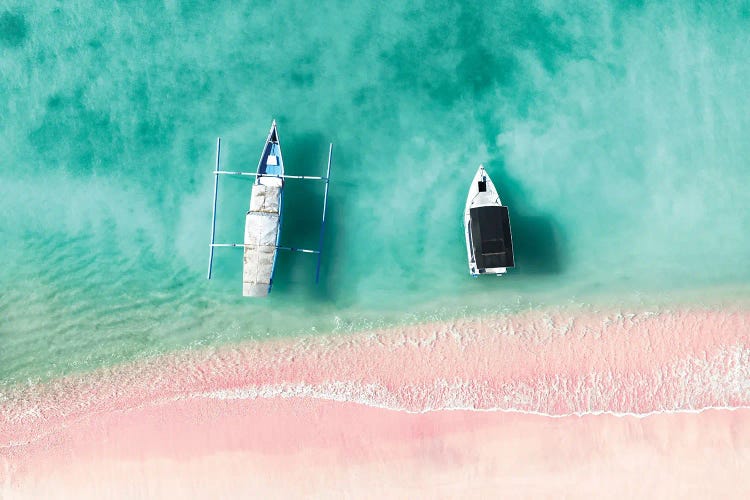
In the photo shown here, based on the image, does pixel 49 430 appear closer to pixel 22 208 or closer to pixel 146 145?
pixel 22 208

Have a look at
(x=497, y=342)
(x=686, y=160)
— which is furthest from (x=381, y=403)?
(x=686, y=160)

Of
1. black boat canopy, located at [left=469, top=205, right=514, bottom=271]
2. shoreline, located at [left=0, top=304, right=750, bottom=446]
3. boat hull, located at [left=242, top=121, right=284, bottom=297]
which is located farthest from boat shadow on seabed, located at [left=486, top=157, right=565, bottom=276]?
boat hull, located at [left=242, top=121, right=284, bottom=297]

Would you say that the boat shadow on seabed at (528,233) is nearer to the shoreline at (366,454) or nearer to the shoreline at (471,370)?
the shoreline at (471,370)

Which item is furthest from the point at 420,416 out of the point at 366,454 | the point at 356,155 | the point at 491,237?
the point at 356,155

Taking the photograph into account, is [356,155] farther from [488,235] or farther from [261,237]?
[488,235]

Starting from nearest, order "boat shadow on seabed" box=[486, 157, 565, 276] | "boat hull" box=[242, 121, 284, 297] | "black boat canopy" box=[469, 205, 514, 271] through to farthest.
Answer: "black boat canopy" box=[469, 205, 514, 271] → "boat hull" box=[242, 121, 284, 297] → "boat shadow on seabed" box=[486, 157, 565, 276]

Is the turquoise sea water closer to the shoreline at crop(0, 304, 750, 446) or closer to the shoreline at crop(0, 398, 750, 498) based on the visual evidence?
the shoreline at crop(0, 304, 750, 446)
